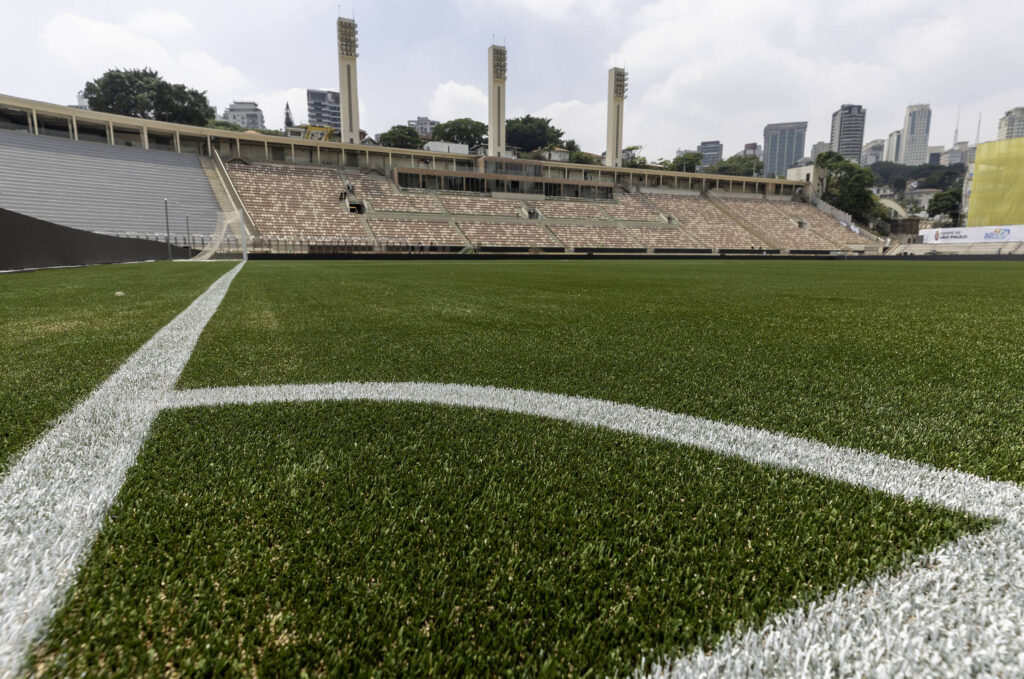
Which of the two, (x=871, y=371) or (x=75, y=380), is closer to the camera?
(x=75, y=380)

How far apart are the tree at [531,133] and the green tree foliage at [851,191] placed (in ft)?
118

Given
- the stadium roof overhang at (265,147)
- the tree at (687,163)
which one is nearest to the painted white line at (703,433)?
the stadium roof overhang at (265,147)

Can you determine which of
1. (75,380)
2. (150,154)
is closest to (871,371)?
(75,380)

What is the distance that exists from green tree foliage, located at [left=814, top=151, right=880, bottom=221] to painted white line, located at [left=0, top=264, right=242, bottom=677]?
6774 centimetres

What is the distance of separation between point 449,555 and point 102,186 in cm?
3612

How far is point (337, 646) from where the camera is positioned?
0.61 meters

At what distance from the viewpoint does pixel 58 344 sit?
7.95ft

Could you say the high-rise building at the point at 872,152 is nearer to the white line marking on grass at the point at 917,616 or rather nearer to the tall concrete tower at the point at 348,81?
the tall concrete tower at the point at 348,81

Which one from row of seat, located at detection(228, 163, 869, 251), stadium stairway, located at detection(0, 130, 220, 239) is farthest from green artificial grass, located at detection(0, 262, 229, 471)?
stadium stairway, located at detection(0, 130, 220, 239)

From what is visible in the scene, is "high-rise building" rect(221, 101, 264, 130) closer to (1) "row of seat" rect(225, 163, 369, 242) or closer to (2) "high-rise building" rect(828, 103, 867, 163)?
(1) "row of seat" rect(225, 163, 369, 242)

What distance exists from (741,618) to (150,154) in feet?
134

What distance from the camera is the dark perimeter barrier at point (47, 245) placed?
823 cm

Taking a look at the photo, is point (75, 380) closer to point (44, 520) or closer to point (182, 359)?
point (182, 359)

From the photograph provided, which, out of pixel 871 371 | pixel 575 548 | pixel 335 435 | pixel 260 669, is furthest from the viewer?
pixel 871 371
